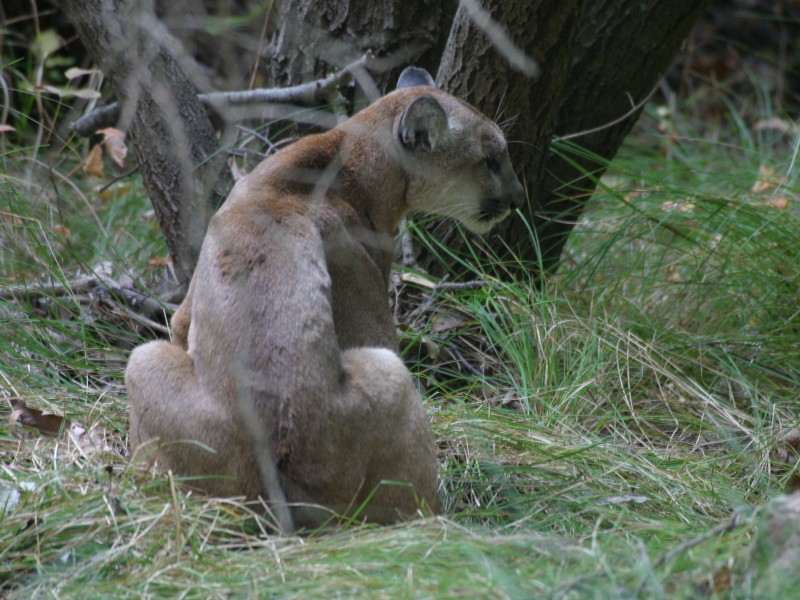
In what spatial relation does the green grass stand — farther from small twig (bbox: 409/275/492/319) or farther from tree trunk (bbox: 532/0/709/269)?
tree trunk (bbox: 532/0/709/269)

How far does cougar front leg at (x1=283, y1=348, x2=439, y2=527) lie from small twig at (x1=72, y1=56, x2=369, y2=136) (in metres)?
2.60

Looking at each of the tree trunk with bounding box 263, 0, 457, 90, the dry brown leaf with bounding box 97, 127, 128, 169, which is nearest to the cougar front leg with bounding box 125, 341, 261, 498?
the dry brown leaf with bounding box 97, 127, 128, 169

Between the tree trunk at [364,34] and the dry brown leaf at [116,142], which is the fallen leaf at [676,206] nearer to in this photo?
the tree trunk at [364,34]

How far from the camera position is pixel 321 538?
13.2 feet

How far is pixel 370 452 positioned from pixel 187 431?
727mm

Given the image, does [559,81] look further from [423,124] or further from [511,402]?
[511,402]

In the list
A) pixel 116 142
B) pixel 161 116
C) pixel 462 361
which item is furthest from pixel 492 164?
pixel 116 142

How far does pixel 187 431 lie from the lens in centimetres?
415

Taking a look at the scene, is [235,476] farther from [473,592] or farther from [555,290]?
[555,290]

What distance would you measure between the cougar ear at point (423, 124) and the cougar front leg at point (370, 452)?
1.32 metres

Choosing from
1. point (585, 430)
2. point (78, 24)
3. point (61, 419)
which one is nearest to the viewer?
point (61, 419)

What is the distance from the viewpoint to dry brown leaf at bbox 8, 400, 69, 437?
4.95 metres

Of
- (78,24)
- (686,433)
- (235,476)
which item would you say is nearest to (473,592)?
(235,476)

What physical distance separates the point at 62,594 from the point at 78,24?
3684 millimetres
